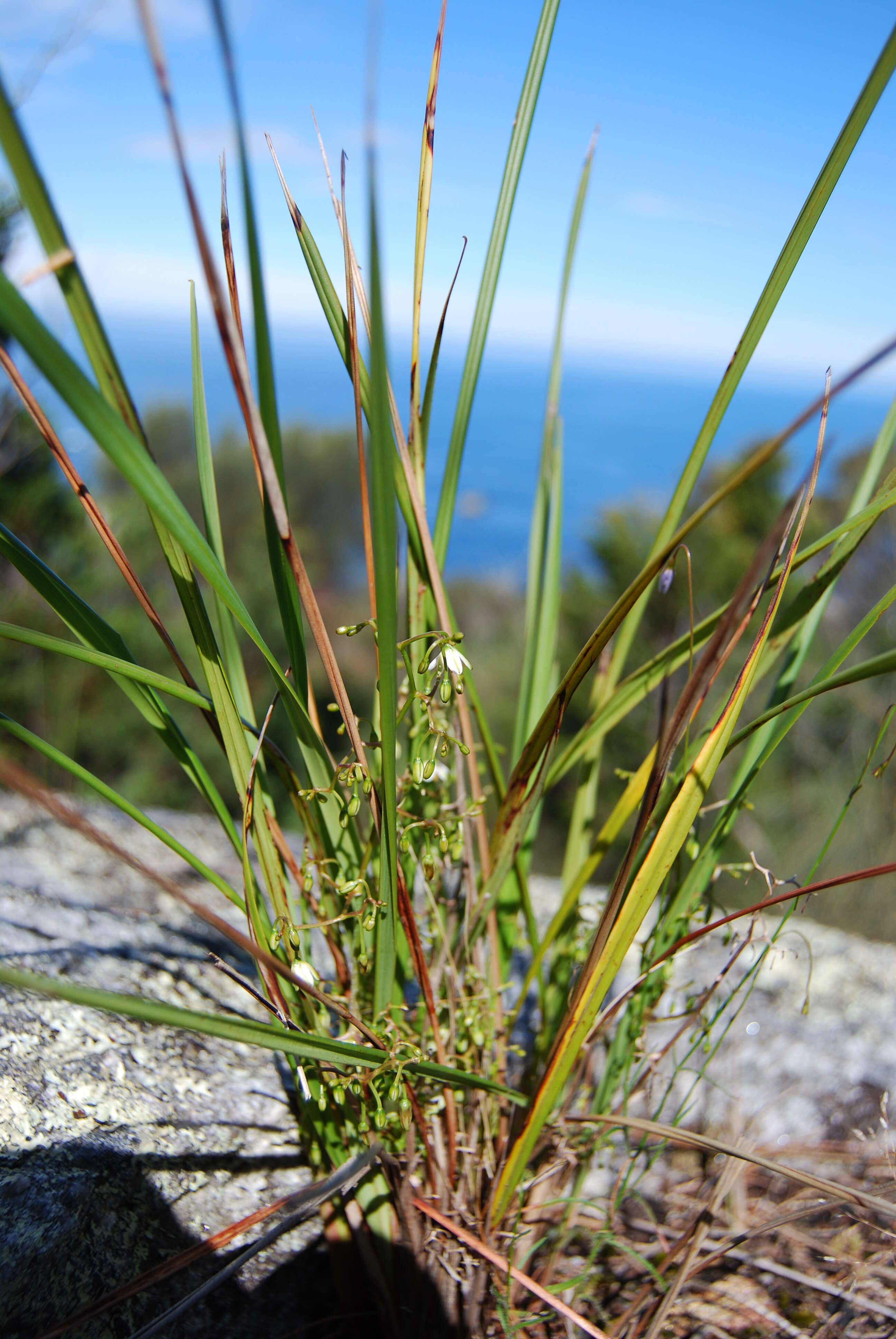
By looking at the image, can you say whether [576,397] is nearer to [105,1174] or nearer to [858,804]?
[858,804]

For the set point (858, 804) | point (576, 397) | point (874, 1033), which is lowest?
point (858, 804)

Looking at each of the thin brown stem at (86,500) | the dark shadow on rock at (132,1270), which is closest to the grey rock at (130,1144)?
the dark shadow on rock at (132,1270)

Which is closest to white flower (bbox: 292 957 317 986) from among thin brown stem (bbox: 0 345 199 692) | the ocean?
thin brown stem (bbox: 0 345 199 692)

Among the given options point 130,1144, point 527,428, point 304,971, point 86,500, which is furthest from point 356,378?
point 527,428

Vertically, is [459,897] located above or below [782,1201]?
above

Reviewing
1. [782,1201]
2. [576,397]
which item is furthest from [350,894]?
[576,397]

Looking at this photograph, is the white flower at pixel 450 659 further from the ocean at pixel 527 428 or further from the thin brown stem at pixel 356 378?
the ocean at pixel 527 428

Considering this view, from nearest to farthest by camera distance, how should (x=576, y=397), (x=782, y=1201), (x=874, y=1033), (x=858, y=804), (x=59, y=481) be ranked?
(x=782, y=1201) → (x=874, y=1033) → (x=59, y=481) → (x=858, y=804) → (x=576, y=397)
